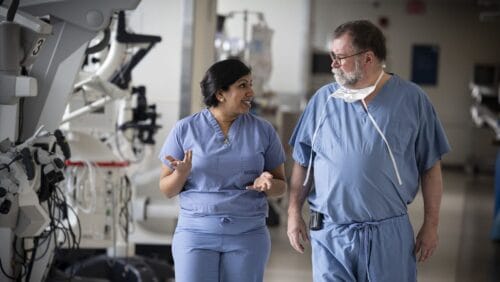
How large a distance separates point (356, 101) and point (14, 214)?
5.28ft

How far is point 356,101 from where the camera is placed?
8.97ft

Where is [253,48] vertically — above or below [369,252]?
above

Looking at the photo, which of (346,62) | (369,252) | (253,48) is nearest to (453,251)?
(253,48)

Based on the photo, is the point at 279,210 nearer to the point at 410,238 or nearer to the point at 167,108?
the point at 167,108

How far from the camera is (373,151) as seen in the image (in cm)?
266

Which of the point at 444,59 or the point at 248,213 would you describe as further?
the point at 444,59

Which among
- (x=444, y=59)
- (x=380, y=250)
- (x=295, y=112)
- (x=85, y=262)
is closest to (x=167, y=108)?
(x=85, y=262)

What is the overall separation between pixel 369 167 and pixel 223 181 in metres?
0.53

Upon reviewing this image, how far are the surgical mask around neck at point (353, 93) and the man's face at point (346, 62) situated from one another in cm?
4

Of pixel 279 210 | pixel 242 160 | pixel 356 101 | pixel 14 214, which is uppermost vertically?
pixel 356 101

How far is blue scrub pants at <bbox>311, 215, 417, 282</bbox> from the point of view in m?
2.65

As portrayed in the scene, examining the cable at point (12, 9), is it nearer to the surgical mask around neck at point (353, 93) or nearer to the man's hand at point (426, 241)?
the surgical mask around neck at point (353, 93)

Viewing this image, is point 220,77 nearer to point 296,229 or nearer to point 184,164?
point 184,164

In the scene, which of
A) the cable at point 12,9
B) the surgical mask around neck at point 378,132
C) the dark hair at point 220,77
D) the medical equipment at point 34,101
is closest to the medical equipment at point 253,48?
the medical equipment at point 34,101
